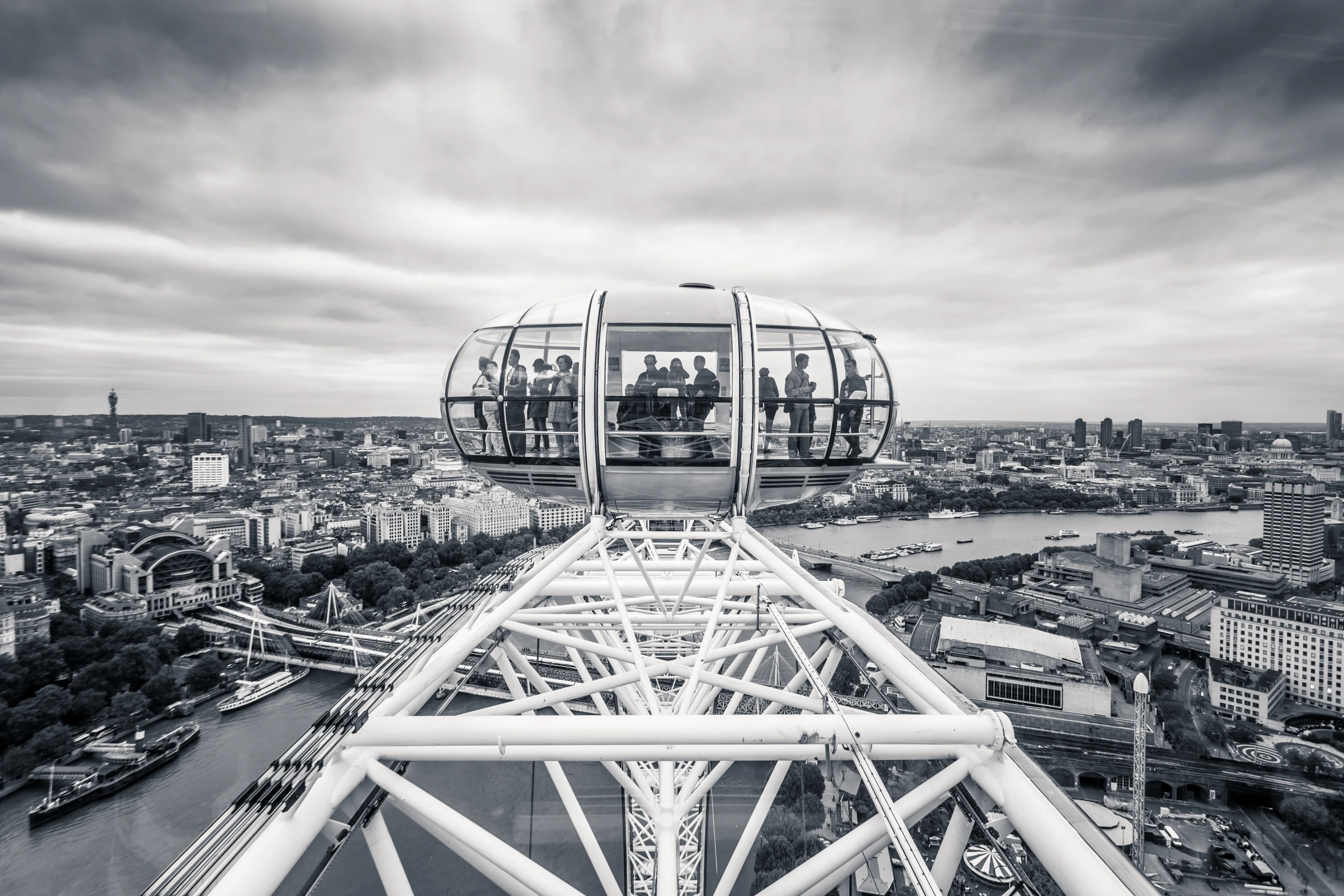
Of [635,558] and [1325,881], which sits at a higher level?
[635,558]

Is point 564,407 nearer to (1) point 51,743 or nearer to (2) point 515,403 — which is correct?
(2) point 515,403

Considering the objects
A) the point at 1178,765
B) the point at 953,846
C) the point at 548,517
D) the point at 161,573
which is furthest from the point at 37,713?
the point at 548,517

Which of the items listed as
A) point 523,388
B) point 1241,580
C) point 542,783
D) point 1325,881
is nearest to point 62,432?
point 542,783

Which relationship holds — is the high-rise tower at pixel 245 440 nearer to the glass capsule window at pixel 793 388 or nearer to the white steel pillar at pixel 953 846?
the glass capsule window at pixel 793 388

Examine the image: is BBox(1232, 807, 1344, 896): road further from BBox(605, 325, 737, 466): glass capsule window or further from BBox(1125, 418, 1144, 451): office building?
BBox(1125, 418, 1144, 451): office building

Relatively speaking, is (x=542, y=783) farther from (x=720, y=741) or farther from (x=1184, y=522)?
(x=1184, y=522)

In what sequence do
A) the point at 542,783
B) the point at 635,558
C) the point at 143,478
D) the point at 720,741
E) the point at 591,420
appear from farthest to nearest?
the point at 143,478 → the point at 542,783 → the point at 635,558 → the point at 591,420 → the point at 720,741

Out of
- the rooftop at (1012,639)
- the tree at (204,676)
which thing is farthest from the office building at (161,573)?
the rooftop at (1012,639)

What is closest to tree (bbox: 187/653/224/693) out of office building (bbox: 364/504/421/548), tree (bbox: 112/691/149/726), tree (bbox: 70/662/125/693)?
tree (bbox: 70/662/125/693)
